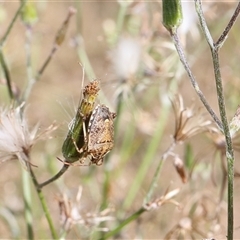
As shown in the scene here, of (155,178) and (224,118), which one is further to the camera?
(155,178)

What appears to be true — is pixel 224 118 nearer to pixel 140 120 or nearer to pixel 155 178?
pixel 155 178

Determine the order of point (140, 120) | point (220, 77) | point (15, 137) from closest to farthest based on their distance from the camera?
1. point (220, 77)
2. point (15, 137)
3. point (140, 120)

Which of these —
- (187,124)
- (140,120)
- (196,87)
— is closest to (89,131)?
(196,87)

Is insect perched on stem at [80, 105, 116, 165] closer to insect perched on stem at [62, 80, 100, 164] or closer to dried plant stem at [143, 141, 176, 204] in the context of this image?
insect perched on stem at [62, 80, 100, 164]

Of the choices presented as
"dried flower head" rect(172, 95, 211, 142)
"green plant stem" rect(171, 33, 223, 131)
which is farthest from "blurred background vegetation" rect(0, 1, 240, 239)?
"green plant stem" rect(171, 33, 223, 131)

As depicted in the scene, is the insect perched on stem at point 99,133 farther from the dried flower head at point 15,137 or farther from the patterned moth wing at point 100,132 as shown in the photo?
the dried flower head at point 15,137

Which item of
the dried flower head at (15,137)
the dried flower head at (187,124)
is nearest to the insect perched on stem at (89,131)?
the dried flower head at (15,137)

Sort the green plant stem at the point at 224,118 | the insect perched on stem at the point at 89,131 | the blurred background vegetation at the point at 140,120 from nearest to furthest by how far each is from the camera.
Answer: the green plant stem at the point at 224,118 < the insect perched on stem at the point at 89,131 < the blurred background vegetation at the point at 140,120
